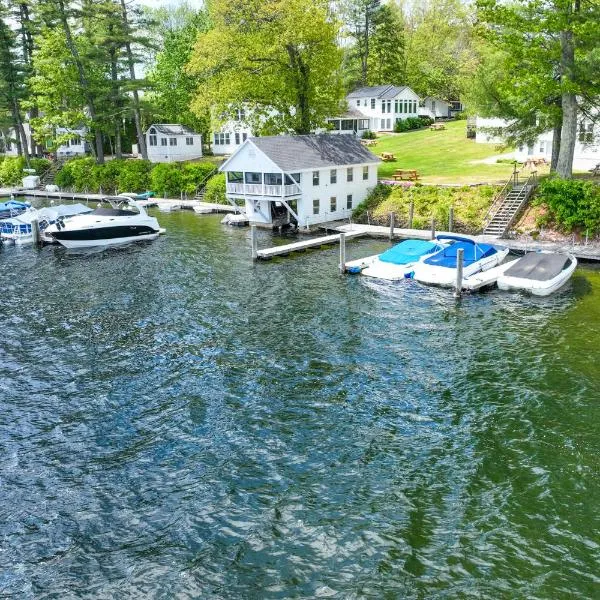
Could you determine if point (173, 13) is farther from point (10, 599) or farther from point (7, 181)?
point (10, 599)

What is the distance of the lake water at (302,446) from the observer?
1410cm

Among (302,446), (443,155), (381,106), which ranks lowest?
(302,446)

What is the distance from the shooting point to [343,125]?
89.3m

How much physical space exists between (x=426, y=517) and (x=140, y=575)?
7059 mm

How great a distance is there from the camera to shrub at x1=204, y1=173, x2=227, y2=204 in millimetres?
63125

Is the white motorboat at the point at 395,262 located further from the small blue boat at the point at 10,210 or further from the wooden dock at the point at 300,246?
the small blue boat at the point at 10,210

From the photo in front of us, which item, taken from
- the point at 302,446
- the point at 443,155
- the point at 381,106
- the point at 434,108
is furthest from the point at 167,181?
the point at 302,446

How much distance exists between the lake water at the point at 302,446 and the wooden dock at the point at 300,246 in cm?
839

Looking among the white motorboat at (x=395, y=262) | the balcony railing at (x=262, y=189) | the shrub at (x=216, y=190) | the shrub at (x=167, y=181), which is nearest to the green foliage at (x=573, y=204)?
the white motorboat at (x=395, y=262)

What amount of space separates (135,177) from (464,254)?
48.9 m

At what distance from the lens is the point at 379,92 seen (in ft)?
304

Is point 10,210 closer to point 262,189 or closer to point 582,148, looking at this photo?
point 262,189

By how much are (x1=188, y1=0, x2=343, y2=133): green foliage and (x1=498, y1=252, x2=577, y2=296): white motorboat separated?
3191 cm

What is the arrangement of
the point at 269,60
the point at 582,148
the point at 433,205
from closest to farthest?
1. the point at 433,205
2. the point at 582,148
3. the point at 269,60
